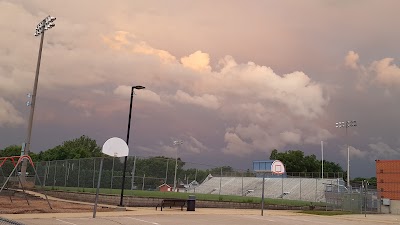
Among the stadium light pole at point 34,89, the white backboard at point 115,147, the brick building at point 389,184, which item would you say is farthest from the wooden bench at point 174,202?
the brick building at point 389,184

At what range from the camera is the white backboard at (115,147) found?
61.6 feet

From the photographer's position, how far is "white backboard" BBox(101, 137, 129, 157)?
1878 centimetres

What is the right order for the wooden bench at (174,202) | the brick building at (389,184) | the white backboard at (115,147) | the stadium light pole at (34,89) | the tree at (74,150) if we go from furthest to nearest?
the tree at (74,150) < the brick building at (389,184) < the stadium light pole at (34,89) < the wooden bench at (174,202) < the white backboard at (115,147)

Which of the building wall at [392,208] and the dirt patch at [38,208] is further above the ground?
the building wall at [392,208]

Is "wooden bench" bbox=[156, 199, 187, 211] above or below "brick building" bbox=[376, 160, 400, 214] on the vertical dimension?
below

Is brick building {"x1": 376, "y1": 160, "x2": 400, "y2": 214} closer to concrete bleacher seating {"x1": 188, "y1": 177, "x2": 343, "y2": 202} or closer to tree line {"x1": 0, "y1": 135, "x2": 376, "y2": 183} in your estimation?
concrete bleacher seating {"x1": 188, "y1": 177, "x2": 343, "y2": 202}

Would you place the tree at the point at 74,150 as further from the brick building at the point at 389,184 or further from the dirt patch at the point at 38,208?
the dirt patch at the point at 38,208

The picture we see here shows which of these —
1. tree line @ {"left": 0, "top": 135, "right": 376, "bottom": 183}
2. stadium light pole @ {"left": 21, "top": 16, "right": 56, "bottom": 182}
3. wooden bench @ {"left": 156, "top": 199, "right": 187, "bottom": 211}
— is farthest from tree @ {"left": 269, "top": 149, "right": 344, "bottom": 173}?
wooden bench @ {"left": 156, "top": 199, "right": 187, "bottom": 211}

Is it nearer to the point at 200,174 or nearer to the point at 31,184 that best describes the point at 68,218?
the point at 200,174

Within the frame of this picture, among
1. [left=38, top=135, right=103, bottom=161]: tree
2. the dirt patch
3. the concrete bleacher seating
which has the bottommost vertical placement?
the dirt patch

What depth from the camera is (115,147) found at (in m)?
19.1

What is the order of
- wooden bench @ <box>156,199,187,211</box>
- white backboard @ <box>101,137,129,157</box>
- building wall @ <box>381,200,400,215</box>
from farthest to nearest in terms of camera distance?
building wall @ <box>381,200,400,215</box> < wooden bench @ <box>156,199,187,211</box> < white backboard @ <box>101,137,129,157</box>

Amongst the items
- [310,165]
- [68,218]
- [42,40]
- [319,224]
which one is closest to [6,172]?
[42,40]

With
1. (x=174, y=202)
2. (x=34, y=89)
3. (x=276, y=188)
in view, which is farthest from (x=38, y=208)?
(x=276, y=188)
